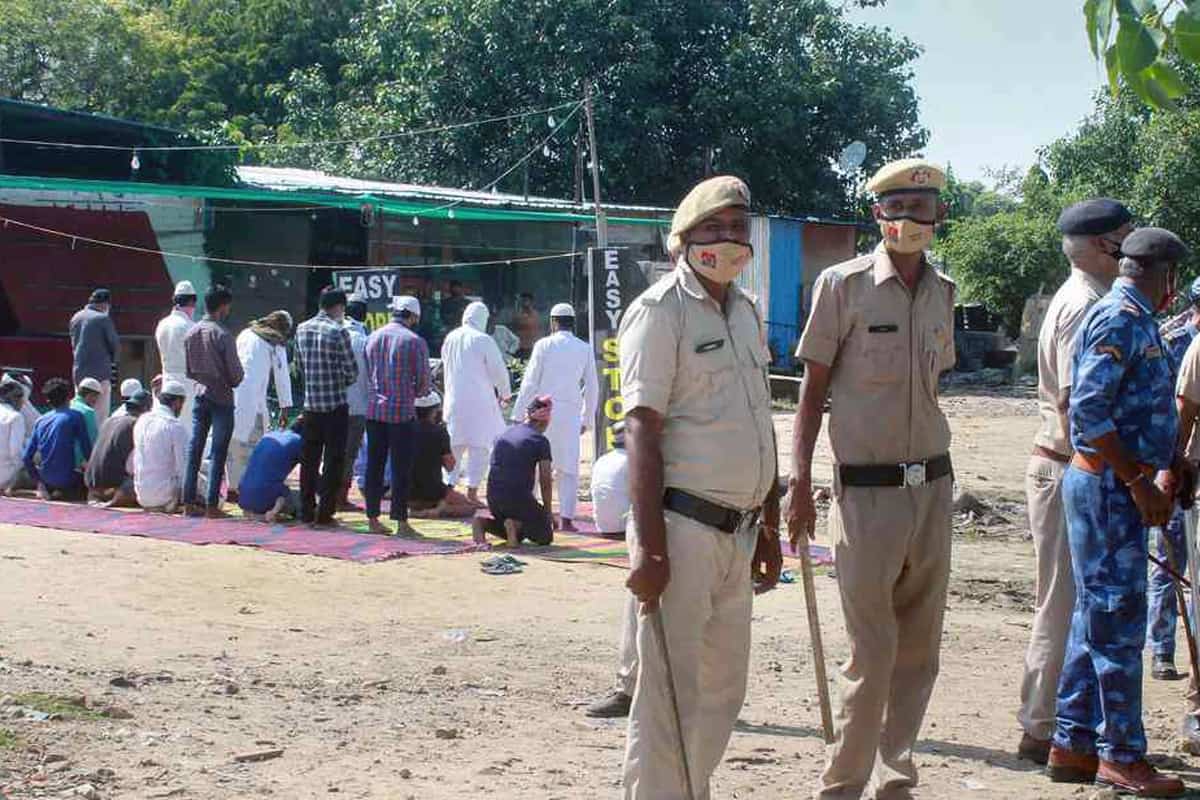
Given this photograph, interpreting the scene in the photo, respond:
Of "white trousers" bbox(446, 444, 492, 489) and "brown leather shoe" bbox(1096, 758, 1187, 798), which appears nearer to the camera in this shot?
"brown leather shoe" bbox(1096, 758, 1187, 798)

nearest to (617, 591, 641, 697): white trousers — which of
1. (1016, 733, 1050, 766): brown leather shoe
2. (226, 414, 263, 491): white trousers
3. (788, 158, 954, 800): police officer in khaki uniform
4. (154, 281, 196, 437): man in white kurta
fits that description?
(788, 158, 954, 800): police officer in khaki uniform

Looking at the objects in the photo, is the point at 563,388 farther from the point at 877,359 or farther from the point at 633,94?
the point at 633,94

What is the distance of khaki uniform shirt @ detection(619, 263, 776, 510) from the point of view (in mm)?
4523

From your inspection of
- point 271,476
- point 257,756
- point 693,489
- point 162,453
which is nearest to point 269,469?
point 271,476

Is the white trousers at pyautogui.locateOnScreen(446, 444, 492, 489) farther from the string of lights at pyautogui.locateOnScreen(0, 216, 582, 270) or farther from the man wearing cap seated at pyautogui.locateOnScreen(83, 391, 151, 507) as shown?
the string of lights at pyautogui.locateOnScreen(0, 216, 582, 270)

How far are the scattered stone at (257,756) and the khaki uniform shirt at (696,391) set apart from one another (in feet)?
7.24

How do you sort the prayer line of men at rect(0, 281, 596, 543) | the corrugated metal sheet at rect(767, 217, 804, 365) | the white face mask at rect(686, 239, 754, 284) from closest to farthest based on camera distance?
the white face mask at rect(686, 239, 754, 284)
the prayer line of men at rect(0, 281, 596, 543)
the corrugated metal sheet at rect(767, 217, 804, 365)

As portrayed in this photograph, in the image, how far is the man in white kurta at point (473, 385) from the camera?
43.0 feet

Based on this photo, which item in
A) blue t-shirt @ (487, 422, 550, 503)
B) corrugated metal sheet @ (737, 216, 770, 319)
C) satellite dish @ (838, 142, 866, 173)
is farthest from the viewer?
satellite dish @ (838, 142, 866, 173)

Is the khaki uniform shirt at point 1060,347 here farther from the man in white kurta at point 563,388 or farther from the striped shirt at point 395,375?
the man in white kurta at point 563,388

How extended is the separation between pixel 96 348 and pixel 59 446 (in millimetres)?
1685

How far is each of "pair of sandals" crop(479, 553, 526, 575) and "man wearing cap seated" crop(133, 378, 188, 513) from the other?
3.45m

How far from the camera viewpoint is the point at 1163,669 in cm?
763

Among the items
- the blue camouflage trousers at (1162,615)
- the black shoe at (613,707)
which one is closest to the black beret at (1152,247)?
the blue camouflage trousers at (1162,615)
